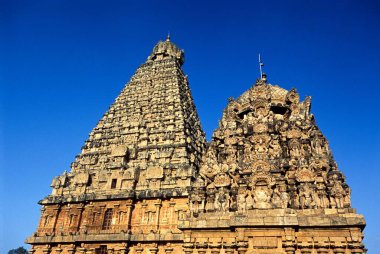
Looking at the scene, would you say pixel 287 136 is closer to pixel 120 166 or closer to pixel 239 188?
pixel 239 188

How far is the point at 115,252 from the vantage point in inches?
867

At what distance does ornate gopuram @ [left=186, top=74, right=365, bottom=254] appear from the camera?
596 inches

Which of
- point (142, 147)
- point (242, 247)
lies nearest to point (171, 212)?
point (142, 147)

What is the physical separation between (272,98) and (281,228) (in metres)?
9.45

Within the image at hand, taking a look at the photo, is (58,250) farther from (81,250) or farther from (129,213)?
(129,213)

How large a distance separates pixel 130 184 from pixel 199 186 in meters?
8.07

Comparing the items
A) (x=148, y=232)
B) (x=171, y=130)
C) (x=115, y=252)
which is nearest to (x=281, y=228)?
(x=148, y=232)

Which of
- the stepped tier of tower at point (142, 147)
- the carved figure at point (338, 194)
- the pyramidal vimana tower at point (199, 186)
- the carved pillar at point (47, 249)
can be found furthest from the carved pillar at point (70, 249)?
the carved figure at point (338, 194)

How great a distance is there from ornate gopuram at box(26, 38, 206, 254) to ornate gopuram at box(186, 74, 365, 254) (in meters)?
4.58

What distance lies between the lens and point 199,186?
1828 centimetres

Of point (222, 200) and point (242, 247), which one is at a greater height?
point (222, 200)

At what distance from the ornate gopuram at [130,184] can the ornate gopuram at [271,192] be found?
458cm

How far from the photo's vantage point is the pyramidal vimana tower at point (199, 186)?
15641 mm

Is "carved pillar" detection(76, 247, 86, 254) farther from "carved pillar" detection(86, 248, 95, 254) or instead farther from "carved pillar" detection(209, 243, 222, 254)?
"carved pillar" detection(209, 243, 222, 254)
